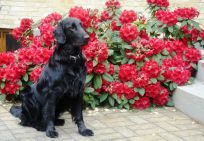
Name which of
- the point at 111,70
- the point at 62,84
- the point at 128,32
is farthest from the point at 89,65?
the point at 62,84

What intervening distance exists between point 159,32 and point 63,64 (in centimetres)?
246

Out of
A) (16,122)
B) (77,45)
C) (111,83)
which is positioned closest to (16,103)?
(16,122)

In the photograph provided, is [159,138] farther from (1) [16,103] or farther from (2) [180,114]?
(1) [16,103]

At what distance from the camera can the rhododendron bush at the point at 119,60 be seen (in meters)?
5.30

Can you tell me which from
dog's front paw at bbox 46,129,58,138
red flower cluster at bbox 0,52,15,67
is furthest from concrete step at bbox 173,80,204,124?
red flower cluster at bbox 0,52,15,67

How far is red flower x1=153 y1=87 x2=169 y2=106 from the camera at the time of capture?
545 cm

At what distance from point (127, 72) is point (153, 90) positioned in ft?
1.35

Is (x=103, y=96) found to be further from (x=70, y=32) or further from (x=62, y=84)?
(x=70, y=32)

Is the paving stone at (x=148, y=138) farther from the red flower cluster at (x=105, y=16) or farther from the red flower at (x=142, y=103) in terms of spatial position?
the red flower cluster at (x=105, y=16)

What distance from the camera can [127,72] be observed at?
5.39 meters

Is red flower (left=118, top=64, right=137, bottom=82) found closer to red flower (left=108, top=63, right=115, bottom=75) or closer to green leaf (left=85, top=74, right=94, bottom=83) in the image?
red flower (left=108, top=63, right=115, bottom=75)

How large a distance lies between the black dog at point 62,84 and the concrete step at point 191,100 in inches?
56.2

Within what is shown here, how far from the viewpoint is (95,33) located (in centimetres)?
573

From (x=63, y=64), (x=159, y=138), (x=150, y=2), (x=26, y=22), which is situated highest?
(x=150, y=2)
